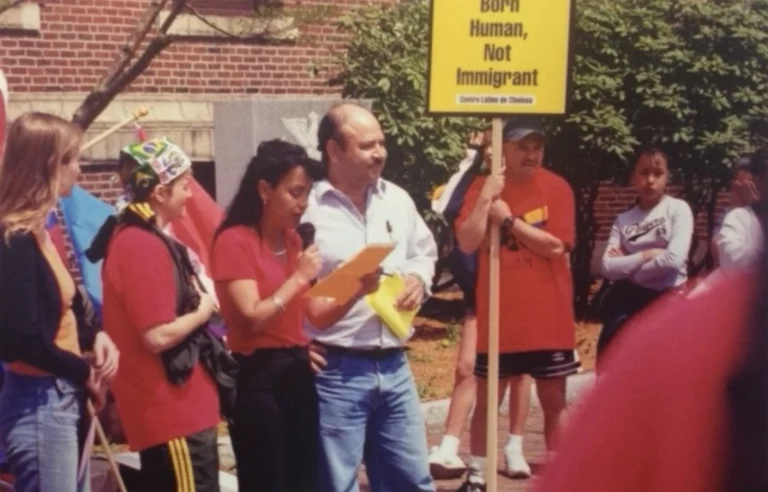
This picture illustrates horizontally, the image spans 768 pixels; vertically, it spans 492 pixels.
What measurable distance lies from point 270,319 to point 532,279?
102 inches

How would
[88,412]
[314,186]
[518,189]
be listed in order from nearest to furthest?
1. [88,412]
2. [314,186]
3. [518,189]

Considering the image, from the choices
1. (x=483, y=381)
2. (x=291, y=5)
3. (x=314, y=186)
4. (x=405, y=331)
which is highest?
(x=291, y=5)

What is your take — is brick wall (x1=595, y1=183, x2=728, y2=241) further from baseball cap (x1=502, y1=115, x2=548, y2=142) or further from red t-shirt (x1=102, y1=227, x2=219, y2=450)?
red t-shirt (x1=102, y1=227, x2=219, y2=450)

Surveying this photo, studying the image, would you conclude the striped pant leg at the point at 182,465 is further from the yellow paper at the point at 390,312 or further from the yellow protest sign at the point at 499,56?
the yellow protest sign at the point at 499,56

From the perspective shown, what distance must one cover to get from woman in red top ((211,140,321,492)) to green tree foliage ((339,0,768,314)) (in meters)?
8.52

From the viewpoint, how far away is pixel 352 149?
5.85 m

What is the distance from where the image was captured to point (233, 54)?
48.9ft

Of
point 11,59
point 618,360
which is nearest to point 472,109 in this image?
point 618,360

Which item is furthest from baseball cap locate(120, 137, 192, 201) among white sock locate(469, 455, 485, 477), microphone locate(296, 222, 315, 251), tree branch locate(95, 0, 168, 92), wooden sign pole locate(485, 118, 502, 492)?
tree branch locate(95, 0, 168, 92)

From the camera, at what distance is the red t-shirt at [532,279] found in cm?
772

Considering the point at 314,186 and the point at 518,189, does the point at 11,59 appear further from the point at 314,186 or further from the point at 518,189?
the point at 314,186

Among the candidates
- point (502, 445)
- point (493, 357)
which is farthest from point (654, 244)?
point (493, 357)

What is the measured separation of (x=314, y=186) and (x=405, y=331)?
66cm

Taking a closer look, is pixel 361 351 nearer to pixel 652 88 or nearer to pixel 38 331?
pixel 38 331
